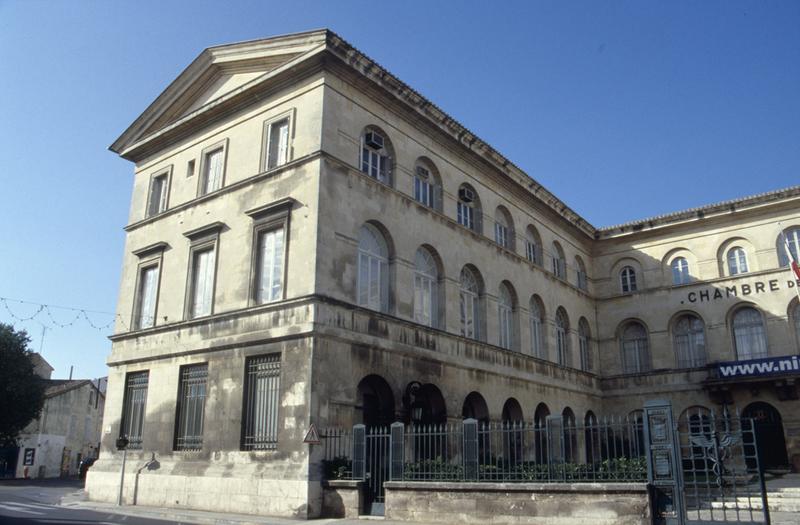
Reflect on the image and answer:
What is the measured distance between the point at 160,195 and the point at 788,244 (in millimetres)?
24099

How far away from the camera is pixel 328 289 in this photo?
1672 centimetres

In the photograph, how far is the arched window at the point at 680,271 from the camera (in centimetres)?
3008

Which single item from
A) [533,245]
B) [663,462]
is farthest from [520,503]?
[533,245]

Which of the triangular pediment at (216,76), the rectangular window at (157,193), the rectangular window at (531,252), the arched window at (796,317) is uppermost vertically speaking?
the triangular pediment at (216,76)

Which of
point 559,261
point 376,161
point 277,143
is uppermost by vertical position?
point 277,143

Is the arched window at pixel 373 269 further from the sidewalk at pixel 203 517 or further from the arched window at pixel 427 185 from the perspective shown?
the sidewalk at pixel 203 517

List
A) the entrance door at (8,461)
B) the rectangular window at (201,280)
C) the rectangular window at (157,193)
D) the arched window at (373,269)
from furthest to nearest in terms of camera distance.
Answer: the entrance door at (8,461), the rectangular window at (157,193), the rectangular window at (201,280), the arched window at (373,269)

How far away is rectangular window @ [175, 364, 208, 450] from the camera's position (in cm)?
1853

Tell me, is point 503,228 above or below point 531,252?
above

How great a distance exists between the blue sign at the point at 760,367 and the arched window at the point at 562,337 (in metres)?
5.89

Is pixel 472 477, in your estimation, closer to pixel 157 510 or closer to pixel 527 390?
pixel 157 510

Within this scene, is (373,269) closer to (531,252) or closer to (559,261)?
(531,252)

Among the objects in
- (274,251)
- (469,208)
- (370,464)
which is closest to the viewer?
(370,464)

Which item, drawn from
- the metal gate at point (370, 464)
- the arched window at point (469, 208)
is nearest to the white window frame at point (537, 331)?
the arched window at point (469, 208)
